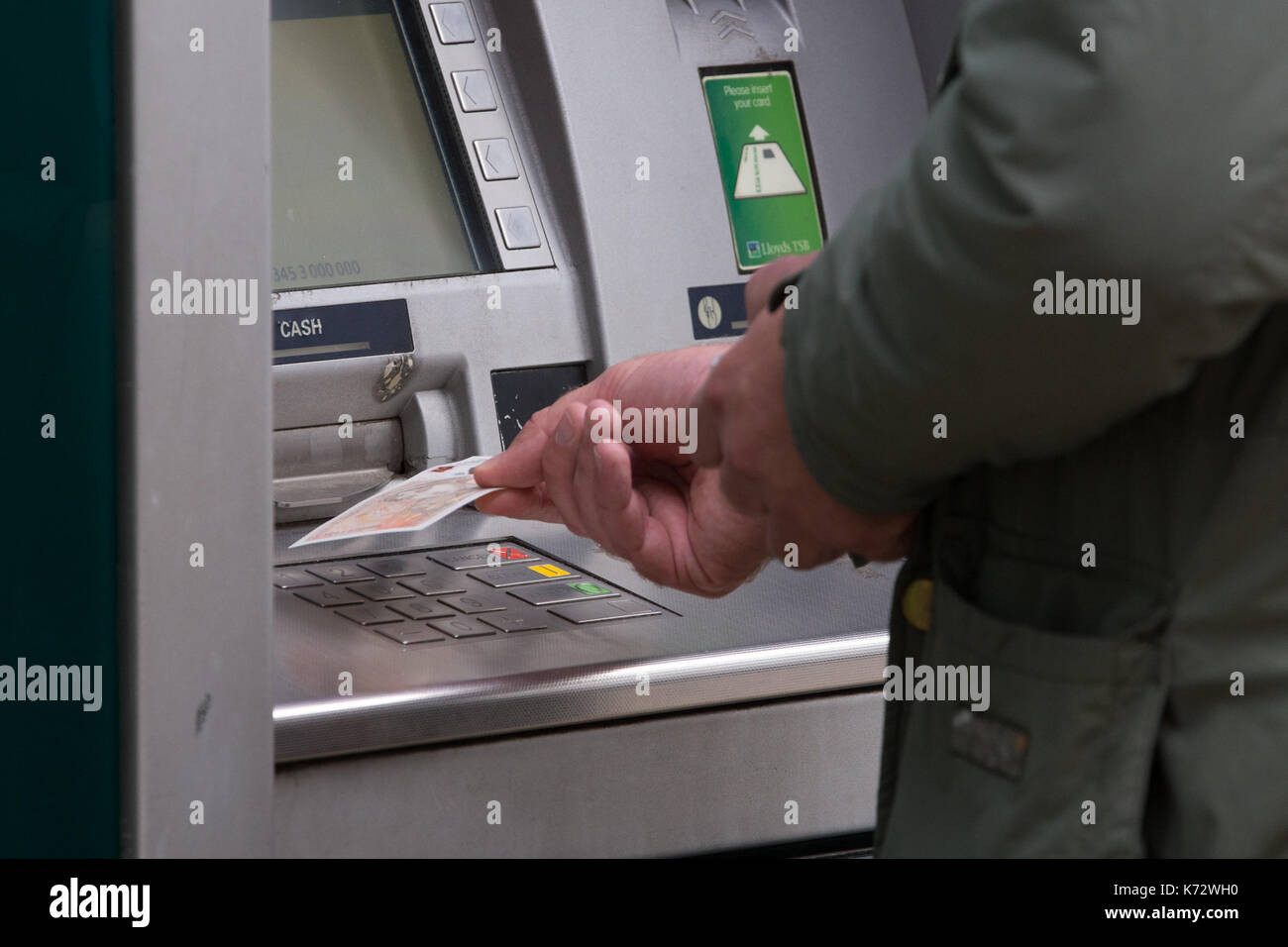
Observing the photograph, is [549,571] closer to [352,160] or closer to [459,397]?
[459,397]

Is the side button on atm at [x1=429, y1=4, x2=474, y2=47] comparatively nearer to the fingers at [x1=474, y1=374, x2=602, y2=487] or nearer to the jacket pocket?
the fingers at [x1=474, y1=374, x2=602, y2=487]

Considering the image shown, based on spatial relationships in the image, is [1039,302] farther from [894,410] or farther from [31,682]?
[31,682]

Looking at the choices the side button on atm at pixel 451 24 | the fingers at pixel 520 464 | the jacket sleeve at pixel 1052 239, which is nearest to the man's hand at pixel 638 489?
the fingers at pixel 520 464

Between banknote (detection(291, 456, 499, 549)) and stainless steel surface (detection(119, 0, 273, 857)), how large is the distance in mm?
391

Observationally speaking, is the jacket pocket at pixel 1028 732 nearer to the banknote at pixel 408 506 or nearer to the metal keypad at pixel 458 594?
the metal keypad at pixel 458 594

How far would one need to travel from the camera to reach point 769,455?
0.87 m

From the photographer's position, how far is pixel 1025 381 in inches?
28.4

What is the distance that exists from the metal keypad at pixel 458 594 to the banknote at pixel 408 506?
0.17ft

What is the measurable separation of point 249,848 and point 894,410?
23.5 inches

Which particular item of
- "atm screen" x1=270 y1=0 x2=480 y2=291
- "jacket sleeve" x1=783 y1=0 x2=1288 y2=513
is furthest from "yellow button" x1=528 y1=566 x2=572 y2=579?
"jacket sleeve" x1=783 y1=0 x2=1288 y2=513

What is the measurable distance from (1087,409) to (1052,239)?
0.10 metres

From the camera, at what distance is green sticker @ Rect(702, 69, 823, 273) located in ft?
6.41

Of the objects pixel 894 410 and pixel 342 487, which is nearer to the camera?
pixel 894 410
